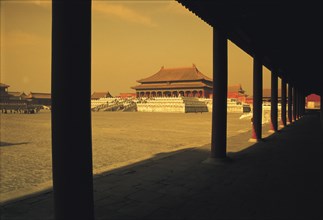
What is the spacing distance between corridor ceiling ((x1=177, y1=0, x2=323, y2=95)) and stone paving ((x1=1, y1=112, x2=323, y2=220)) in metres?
3.47

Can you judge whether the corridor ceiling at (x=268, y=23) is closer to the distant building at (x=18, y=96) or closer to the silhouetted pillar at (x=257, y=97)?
the silhouetted pillar at (x=257, y=97)

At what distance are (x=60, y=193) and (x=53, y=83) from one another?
1084 mm

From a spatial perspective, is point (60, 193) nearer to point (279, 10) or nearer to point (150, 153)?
point (279, 10)

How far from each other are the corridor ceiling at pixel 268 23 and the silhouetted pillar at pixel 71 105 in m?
3.34

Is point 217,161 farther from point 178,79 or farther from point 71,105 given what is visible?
Result: point 178,79

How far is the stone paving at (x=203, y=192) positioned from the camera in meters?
3.54

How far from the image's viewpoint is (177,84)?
223ft

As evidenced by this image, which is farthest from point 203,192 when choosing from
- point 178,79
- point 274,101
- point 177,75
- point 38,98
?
point 38,98

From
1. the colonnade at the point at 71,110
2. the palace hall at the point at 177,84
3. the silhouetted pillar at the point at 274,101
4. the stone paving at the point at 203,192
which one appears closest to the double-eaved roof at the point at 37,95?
the palace hall at the point at 177,84

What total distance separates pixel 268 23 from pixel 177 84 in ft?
203

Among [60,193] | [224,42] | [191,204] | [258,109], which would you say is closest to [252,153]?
[258,109]

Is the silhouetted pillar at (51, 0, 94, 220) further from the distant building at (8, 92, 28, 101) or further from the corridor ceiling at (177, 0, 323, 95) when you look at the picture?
the distant building at (8, 92, 28, 101)

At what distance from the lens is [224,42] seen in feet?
22.1

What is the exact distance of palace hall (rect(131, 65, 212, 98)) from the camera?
6562 cm
